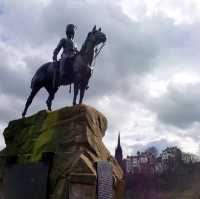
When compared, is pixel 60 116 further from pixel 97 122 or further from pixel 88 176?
pixel 88 176

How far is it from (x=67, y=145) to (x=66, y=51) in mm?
3629

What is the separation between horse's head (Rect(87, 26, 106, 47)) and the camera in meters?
15.2

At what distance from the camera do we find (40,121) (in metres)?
15.0

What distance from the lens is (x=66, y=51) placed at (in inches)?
634

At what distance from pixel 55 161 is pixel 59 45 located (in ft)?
14.2

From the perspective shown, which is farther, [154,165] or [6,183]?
[154,165]

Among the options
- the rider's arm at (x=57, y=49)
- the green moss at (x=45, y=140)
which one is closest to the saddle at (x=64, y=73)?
the rider's arm at (x=57, y=49)

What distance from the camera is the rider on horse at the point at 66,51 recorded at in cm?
1577

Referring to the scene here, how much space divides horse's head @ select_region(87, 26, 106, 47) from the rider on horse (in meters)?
0.89

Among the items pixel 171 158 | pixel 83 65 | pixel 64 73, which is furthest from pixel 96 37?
pixel 171 158

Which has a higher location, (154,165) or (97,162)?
(154,165)

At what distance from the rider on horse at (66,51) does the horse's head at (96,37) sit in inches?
35.1

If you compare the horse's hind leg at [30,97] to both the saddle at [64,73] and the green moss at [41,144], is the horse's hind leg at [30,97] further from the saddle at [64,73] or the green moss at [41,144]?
the green moss at [41,144]

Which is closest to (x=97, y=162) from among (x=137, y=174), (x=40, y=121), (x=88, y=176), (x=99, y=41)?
(x=88, y=176)
